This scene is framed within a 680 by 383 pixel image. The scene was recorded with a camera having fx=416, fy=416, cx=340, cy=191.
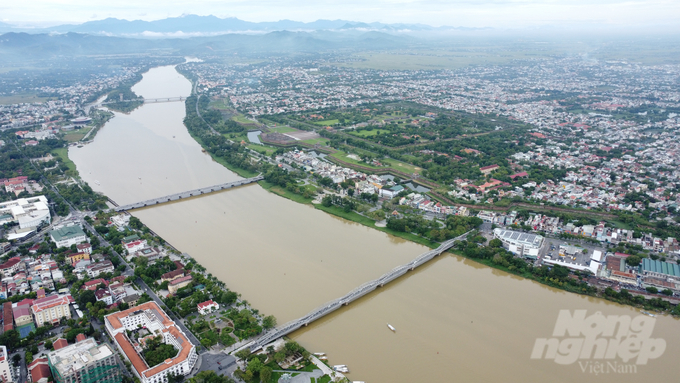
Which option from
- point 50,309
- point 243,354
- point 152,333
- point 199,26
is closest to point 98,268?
point 50,309

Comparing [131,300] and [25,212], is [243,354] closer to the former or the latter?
[131,300]

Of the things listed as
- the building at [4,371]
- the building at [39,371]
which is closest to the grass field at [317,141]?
the building at [39,371]

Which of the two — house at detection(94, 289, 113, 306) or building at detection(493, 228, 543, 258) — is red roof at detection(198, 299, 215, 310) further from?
building at detection(493, 228, 543, 258)

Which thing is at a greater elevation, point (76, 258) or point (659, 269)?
point (659, 269)

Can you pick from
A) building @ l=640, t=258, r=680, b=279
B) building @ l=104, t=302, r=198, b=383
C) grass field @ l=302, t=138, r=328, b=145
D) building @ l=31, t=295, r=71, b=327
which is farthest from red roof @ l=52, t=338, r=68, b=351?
grass field @ l=302, t=138, r=328, b=145

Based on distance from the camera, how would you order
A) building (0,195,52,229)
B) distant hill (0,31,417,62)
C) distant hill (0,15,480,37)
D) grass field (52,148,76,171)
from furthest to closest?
1. distant hill (0,15,480,37)
2. distant hill (0,31,417,62)
3. grass field (52,148,76,171)
4. building (0,195,52,229)

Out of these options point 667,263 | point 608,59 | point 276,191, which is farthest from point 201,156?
point 608,59
